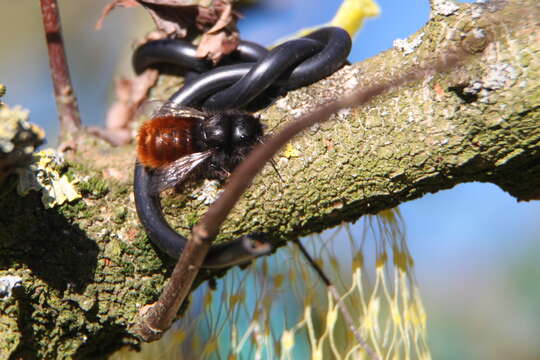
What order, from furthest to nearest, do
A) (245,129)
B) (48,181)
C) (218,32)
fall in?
(218,32) → (245,129) → (48,181)

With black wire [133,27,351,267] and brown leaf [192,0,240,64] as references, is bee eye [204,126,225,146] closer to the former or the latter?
black wire [133,27,351,267]

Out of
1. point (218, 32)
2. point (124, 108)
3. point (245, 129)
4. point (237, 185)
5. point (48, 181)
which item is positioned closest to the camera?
point (237, 185)

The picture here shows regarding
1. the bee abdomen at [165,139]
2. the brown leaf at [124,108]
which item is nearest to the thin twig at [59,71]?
the brown leaf at [124,108]

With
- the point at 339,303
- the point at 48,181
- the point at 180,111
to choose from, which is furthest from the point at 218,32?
the point at 339,303

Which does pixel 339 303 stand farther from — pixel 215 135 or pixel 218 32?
Result: pixel 218 32

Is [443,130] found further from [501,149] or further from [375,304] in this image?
[375,304]
